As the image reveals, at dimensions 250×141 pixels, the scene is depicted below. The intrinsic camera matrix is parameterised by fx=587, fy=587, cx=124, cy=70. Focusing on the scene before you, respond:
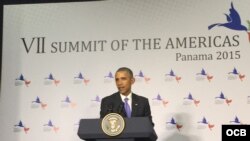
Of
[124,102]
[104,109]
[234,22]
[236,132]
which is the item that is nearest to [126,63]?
[234,22]

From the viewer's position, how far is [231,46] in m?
6.99

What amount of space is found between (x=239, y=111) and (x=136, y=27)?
163 cm

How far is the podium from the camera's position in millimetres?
4898

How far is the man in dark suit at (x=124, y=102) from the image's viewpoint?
5422 mm

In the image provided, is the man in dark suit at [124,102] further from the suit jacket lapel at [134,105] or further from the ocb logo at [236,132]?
the ocb logo at [236,132]

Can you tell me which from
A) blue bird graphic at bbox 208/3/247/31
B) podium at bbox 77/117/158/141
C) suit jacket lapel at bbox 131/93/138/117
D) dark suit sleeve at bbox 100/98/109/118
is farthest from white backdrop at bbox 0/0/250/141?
podium at bbox 77/117/158/141

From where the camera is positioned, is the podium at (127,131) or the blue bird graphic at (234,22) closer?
the podium at (127,131)

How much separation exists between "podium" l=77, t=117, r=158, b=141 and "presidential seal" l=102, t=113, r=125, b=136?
0.03 metres

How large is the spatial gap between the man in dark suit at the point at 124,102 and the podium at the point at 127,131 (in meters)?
0.40

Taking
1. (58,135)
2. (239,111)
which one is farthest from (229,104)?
(58,135)

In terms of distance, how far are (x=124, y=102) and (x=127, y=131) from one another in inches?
27.0

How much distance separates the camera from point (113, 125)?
16.2 feet

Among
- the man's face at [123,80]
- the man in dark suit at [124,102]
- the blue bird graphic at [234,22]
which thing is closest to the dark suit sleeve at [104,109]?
the man in dark suit at [124,102]

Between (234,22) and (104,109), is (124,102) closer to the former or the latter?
(104,109)
